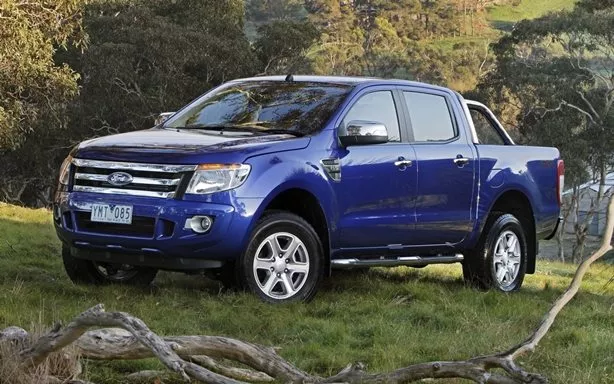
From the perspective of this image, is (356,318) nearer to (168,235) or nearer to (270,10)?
(168,235)

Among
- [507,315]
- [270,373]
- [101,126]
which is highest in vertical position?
[270,373]

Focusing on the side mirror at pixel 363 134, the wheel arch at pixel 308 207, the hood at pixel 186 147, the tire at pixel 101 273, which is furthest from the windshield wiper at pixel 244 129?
the tire at pixel 101 273

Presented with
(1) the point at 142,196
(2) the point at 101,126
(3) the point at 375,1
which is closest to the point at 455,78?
(3) the point at 375,1

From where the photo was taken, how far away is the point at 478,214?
8.59 m

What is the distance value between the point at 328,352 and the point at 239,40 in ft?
92.8

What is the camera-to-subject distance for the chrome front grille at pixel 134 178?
674 cm

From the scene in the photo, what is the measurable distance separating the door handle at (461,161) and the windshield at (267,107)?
1115 mm

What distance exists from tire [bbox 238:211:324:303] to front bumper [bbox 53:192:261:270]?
0.14 metres

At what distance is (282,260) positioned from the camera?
278 inches

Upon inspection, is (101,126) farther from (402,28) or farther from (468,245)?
(402,28)

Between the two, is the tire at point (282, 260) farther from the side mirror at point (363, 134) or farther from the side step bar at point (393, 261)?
the side mirror at point (363, 134)

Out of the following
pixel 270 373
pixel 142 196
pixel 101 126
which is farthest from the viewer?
pixel 101 126

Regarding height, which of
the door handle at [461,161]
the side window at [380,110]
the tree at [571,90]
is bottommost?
the tree at [571,90]

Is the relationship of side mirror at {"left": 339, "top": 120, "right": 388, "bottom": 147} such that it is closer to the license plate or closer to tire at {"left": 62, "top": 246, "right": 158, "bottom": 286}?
the license plate
